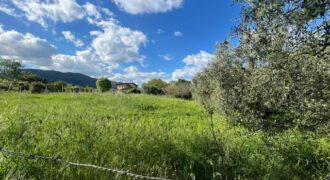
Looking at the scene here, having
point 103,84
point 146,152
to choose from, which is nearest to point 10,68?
point 103,84

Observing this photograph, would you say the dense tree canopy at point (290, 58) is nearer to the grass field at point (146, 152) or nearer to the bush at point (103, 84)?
the grass field at point (146, 152)

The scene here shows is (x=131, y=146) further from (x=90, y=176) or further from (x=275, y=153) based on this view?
(x=275, y=153)

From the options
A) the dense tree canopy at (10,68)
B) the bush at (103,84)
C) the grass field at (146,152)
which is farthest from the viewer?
the dense tree canopy at (10,68)

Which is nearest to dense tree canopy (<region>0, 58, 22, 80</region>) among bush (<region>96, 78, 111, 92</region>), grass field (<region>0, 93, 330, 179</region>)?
bush (<region>96, 78, 111, 92</region>)

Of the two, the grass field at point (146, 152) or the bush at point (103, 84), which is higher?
the bush at point (103, 84)

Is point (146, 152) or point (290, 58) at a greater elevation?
point (290, 58)

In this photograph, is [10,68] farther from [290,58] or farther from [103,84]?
[290,58]

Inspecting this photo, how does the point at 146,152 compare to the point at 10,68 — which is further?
the point at 10,68

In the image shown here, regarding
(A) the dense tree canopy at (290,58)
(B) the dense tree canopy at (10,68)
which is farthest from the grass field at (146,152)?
(B) the dense tree canopy at (10,68)

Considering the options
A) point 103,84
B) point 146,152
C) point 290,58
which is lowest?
point 146,152

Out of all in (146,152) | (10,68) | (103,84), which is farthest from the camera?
(10,68)

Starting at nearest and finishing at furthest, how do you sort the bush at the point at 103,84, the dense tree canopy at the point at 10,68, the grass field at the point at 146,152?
1. the grass field at the point at 146,152
2. the bush at the point at 103,84
3. the dense tree canopy at the point at 10,68

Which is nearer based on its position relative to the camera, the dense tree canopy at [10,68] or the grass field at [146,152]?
the grass field at [146,152]

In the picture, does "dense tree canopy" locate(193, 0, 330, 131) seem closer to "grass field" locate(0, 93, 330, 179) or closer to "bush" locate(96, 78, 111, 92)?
"grass field" locate(0, 93, 330, 179)
